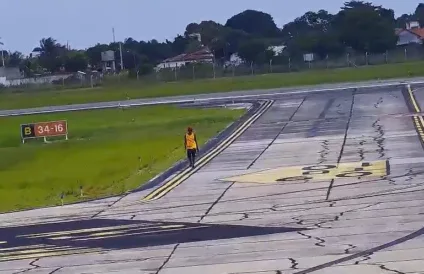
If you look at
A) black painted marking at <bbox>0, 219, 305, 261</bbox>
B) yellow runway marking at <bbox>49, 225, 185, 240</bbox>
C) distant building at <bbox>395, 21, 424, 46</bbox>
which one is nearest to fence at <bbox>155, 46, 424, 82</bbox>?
distant building at <bbox>395, 21, 424, 46</bbox>

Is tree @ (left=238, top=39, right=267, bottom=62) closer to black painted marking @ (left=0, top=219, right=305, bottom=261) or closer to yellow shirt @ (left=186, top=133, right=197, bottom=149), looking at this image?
yellow shirt @ (left=186, top=133, right=197, bottom=149)

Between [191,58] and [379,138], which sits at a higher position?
[191,58]

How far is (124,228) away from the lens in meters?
21.8

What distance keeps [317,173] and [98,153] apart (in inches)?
735

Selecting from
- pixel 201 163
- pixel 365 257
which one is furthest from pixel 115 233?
pixel 201 163

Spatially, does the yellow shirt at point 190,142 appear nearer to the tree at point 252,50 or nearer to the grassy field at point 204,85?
the grassy field at point 204,85

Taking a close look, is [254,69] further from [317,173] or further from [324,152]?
[317,173]

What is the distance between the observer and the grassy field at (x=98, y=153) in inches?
1344

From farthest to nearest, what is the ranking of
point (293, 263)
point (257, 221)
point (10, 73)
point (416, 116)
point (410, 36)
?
point (10, 73) → point (410, 36) → point (416, 116) → point (257, 221) → point (293, 263)

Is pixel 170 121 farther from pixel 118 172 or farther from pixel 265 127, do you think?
pixel 118 172

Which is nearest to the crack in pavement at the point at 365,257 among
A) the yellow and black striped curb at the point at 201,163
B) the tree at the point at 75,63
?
the yellow and black striped curb at the point at 201,163

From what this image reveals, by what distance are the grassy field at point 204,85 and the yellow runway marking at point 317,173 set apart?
203 ft

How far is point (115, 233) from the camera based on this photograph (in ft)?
69.4

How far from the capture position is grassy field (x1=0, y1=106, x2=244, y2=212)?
34.1 metres
